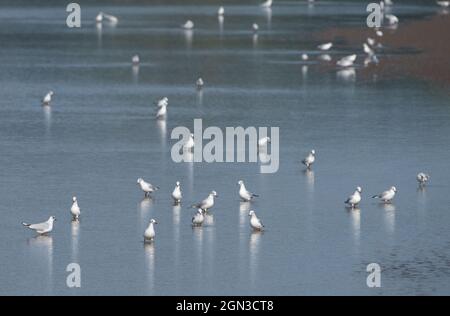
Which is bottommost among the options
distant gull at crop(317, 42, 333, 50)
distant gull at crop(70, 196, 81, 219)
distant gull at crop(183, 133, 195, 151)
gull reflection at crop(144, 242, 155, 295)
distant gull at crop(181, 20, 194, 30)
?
gull reflection at crop(144, 242, 155, 295)

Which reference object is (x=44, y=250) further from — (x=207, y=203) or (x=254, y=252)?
(x=207, y=203)

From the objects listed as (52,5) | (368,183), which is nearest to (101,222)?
(368,183)

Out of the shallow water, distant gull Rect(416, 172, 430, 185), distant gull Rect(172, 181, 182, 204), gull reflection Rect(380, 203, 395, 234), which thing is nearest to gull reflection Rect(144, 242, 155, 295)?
the shallow water

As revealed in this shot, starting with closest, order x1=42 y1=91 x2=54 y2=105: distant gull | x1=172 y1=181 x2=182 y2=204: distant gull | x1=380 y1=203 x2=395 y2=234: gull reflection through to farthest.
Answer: x1=380 y1=203 x2=395 y2=234: gull reflection < x1=172 y1=181 x2=182 y2=204: distant gull < x1=42 y1=91 x2=54 y2=105: distant gull

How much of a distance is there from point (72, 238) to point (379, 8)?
43.4 metres

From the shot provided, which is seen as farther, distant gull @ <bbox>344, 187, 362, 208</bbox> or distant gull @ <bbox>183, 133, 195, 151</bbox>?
distant gull @ <bbox>183, 133, 195, 151</bbox>

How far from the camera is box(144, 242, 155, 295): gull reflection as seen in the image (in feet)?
74.9

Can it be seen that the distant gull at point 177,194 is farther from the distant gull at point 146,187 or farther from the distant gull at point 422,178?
the distant gull at point 422,178

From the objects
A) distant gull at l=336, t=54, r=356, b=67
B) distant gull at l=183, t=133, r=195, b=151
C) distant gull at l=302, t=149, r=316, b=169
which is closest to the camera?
distant gull at l=302, t=149, r=316, b=169

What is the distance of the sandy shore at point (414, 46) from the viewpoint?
156 ft

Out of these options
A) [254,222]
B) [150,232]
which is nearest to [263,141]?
[254,222]

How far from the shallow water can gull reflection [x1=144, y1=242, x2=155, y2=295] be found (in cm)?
3

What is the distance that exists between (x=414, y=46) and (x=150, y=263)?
1261 inches

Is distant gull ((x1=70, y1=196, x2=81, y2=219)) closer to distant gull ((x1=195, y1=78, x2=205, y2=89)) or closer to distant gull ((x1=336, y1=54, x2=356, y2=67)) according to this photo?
distant gull ((x1=195, y1=78, x2=205, y2=89))
